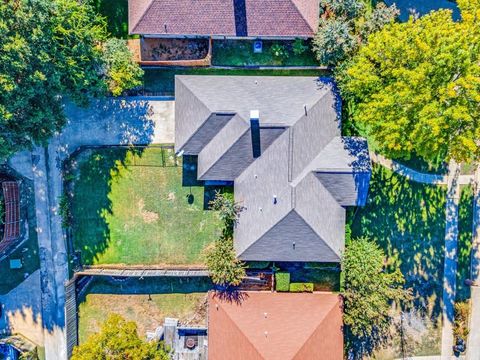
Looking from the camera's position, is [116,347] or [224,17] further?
[224,17]

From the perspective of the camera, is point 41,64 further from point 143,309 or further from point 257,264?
point 257,264

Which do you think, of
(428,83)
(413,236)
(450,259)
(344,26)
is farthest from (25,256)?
(450,259)

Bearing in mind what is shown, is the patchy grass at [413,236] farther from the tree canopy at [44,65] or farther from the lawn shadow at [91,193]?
the tree canopy at [44,65]

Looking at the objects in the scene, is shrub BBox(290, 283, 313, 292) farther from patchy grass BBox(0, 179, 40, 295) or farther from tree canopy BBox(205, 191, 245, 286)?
patchy grass BBox(0, 179, 40, 295)

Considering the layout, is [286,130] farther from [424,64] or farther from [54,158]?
[54,158]

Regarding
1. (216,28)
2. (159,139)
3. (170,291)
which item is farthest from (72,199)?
(216,28)

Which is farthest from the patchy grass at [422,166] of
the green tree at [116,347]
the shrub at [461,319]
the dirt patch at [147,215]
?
the green tree at [116,347]

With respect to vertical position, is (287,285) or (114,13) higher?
(114,13)
